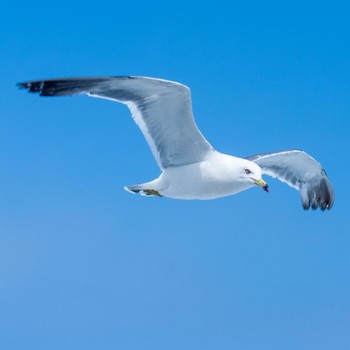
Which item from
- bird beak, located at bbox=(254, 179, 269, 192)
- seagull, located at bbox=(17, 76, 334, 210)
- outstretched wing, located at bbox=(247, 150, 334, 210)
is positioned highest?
outstretched wing, located at bbox=(247, 150, 334, 210)

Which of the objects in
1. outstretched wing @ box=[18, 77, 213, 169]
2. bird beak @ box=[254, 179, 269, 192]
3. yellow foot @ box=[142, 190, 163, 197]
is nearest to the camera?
outstretched wing @ box=[18, 77, 213, 169]

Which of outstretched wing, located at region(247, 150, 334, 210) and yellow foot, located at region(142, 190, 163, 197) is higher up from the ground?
outstretched wing, located at region(247, 150, 334, 210)

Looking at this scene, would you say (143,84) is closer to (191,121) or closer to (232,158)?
(191,121)

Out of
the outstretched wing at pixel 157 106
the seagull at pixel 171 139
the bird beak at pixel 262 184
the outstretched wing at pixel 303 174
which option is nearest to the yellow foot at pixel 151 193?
the seagull at pixel 171 139

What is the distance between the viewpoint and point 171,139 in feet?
41.6

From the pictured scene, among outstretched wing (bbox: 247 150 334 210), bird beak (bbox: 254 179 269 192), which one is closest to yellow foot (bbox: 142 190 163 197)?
bird beak (bbox: 254 179 269 192)

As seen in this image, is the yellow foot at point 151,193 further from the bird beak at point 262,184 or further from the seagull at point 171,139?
the bird beak at point 262,184

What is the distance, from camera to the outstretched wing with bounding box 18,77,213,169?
11562 millimetres

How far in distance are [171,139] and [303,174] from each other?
4.69 metres

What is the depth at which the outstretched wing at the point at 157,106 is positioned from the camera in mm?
11562

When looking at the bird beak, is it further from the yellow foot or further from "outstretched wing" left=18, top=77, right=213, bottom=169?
the yellow foot

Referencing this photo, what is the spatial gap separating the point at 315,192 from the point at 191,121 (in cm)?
527

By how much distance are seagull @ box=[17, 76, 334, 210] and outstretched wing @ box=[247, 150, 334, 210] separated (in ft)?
9.94

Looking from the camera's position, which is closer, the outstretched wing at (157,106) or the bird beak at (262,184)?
the outstretched wing at (157,106)
